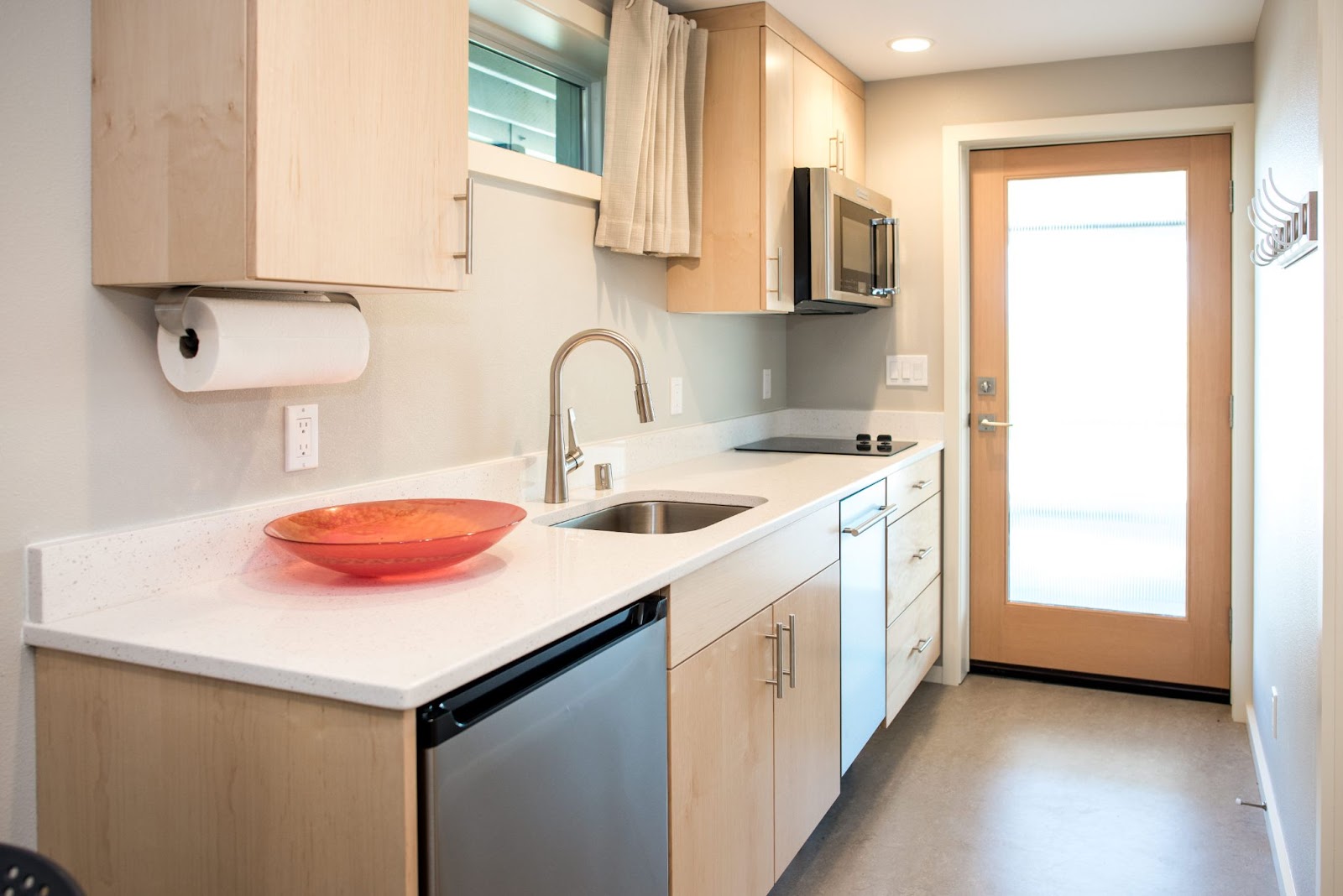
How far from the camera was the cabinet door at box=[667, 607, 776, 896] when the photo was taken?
1.75 meters

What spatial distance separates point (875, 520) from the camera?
285cm

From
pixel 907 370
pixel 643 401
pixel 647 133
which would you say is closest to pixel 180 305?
pixel 643 401

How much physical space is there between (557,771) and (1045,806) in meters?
1.93

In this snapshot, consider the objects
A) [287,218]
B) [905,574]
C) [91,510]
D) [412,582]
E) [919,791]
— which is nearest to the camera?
[287,218]

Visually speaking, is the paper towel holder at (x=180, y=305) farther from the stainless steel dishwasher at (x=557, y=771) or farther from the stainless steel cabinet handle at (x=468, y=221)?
the stainless steel dishwasher at (x=557, y=771)

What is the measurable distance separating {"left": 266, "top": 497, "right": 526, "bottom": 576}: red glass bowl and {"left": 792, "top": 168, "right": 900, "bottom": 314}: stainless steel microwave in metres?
1.59

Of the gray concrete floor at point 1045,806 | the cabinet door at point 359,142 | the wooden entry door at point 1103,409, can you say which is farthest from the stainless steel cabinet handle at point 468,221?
the wooden entry door at point 1103,409

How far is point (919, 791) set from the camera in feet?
9.58

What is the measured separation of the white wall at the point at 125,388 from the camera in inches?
53.5

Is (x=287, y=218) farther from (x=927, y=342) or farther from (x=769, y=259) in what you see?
(x=927, y=342)

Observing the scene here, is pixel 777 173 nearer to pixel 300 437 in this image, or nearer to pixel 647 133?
pixel 647 133

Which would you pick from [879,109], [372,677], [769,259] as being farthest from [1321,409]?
[879,109]

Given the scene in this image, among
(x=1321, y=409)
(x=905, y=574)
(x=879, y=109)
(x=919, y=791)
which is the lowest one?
(x=919, y=791)

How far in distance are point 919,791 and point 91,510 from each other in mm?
2261
